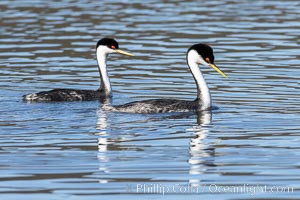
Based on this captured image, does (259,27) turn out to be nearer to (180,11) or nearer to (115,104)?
(180,11)

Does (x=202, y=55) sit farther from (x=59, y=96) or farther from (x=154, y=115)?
(x=59, y=96)

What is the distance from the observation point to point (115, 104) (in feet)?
59.7

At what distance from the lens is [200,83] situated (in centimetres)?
1748

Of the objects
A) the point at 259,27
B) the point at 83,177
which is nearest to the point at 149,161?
the point at 83,177

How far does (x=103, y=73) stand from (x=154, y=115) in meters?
3.46

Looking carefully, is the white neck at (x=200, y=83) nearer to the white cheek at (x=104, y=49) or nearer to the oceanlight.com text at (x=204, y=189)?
the white cheek at (x=104, y=49)

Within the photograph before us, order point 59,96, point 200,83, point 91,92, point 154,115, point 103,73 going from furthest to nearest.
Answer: point 103,73 < point 91,92 < point 59,96 < point 200,83 < point 154,115

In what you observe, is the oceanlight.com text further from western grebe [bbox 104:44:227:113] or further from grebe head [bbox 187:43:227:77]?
grebe head [bbox 187:43:227:77]

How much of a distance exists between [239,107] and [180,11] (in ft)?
49.0

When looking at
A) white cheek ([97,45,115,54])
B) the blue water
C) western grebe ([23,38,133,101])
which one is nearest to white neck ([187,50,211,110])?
the blue water

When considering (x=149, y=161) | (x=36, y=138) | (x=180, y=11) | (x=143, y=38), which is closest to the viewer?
(x=149, y=161)

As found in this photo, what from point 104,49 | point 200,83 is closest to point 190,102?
point 200,83

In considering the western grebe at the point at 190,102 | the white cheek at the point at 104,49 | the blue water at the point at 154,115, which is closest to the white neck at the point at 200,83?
the western grebe at the point at 190,102

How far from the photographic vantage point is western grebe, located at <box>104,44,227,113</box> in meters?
16.6
